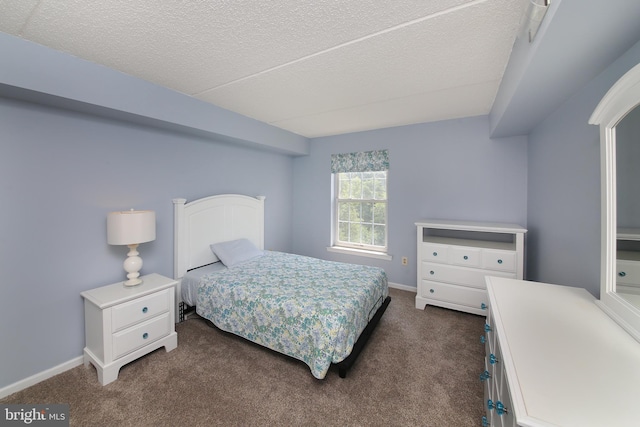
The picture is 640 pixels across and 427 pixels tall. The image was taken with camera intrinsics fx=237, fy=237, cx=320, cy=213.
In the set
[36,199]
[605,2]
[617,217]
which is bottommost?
[617,217]

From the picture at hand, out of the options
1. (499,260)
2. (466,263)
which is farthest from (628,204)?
(466,263)

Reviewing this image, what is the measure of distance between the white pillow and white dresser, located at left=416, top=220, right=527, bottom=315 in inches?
81.0

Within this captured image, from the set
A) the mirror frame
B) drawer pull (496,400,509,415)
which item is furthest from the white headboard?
the mirror frame

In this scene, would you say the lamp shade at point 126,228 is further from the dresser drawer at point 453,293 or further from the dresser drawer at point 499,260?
the dresser drawer at point 499,260

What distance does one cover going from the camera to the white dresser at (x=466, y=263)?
237 centimetres

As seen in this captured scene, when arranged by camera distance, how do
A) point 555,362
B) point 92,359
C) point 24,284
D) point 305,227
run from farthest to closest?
point 305,227, point 92,359, point 24,284, point 555,362

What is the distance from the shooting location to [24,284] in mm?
1652

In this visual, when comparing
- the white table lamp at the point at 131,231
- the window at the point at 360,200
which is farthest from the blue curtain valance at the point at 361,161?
the white table lamp at the point at 131,231

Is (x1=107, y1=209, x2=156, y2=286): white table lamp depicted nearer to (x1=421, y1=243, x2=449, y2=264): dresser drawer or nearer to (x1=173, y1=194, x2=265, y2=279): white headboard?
(x1=173, y1=194, x2=265, y2=279): white headboard

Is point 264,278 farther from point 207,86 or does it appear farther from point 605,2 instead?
point 605,2

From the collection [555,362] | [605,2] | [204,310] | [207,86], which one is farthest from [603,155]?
[204,310]

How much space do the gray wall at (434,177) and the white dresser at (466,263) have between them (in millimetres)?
374

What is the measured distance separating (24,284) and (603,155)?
358 centimetres

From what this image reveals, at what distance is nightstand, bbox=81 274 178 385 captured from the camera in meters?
1.69
